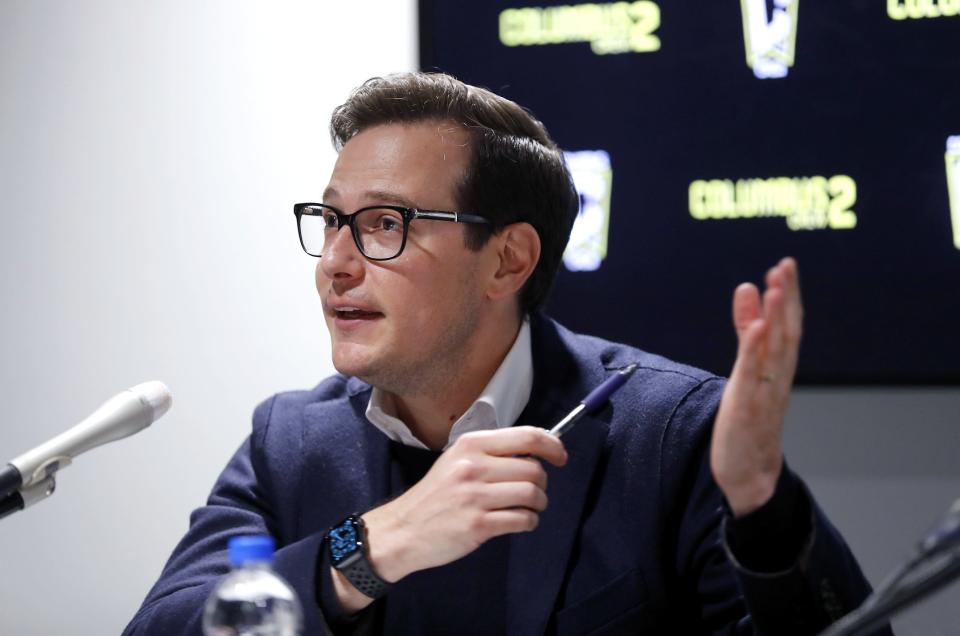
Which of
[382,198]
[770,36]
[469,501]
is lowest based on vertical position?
[469,501]

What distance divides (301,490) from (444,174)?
1.69 ft

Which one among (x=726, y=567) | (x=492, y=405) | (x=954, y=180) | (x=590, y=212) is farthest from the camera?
(x=590, y=212)

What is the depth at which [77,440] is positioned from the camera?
1.19m

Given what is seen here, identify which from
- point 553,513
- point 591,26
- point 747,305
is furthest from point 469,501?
point 591,26

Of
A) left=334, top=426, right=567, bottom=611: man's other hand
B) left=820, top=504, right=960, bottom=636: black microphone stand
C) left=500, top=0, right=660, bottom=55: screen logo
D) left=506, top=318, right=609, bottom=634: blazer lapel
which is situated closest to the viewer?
left=820, top=504, right=960, bottom=636: black microphone stand

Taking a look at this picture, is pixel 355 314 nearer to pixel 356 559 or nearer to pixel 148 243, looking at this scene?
pixel 356 559

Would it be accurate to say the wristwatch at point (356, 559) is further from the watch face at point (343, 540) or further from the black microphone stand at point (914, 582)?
the black microphone stand at point (914, 582)

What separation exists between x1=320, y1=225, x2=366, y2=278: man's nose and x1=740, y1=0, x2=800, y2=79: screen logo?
3.38 ft

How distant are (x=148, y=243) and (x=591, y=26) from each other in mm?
1110

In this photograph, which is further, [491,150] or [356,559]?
[491,150]

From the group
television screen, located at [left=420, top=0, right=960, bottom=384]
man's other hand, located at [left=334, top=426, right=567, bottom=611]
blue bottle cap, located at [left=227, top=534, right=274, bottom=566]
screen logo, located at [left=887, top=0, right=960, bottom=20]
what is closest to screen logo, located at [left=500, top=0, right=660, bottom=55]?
television screen, located at [left=420, top=0, right=960, bottom=384]

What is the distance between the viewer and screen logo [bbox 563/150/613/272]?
2400 mm

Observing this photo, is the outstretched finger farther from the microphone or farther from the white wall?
the white wall

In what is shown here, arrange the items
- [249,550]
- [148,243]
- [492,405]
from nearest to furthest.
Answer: [249,550] → [492,405] → [148,243]
